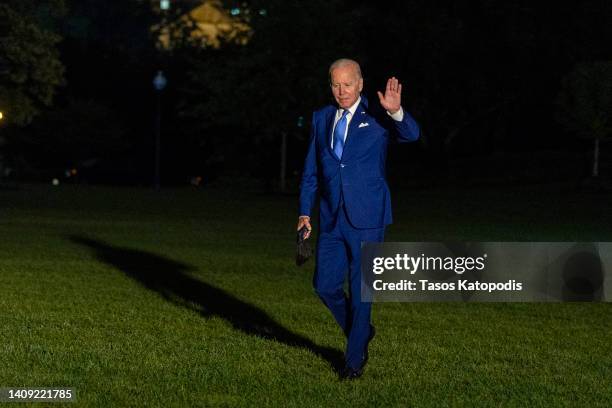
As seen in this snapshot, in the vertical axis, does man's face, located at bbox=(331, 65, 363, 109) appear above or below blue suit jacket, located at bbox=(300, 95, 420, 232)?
above

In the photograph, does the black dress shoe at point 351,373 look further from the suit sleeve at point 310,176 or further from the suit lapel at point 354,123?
the suit lapel at point 354,123

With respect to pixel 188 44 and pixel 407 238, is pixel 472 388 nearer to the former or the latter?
pixel 407 238

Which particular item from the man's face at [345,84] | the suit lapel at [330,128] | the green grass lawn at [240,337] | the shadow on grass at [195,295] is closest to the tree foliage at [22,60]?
the green grass lawn at [240,337]

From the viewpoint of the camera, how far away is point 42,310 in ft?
42.4

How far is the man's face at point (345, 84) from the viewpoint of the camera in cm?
859

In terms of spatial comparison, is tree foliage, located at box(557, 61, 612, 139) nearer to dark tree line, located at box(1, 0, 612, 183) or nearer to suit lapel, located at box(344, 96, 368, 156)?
dark tree line, located at box(1, 0, 612, 183)

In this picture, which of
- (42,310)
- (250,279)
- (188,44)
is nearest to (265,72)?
(188,44)

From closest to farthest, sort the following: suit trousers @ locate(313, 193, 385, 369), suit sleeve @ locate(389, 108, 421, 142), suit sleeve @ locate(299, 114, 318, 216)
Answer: suit sleeve @ locate(389, 108, 421, 142)
suit trousers @ locate(313, 193, 385, 369)
suit sleeve @ locate(299, 114, 318, 216)

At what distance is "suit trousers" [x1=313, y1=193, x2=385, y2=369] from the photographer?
29.0ft

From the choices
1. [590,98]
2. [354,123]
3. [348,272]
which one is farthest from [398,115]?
[590,98]

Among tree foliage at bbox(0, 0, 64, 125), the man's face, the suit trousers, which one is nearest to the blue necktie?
the man's face

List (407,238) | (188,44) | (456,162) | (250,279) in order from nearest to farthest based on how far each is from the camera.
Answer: (250,279) < (407,238) < (456,162) < (188,44)

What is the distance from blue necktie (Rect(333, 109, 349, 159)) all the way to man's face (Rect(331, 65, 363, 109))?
0.16 meters

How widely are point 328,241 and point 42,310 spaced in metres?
5.02
